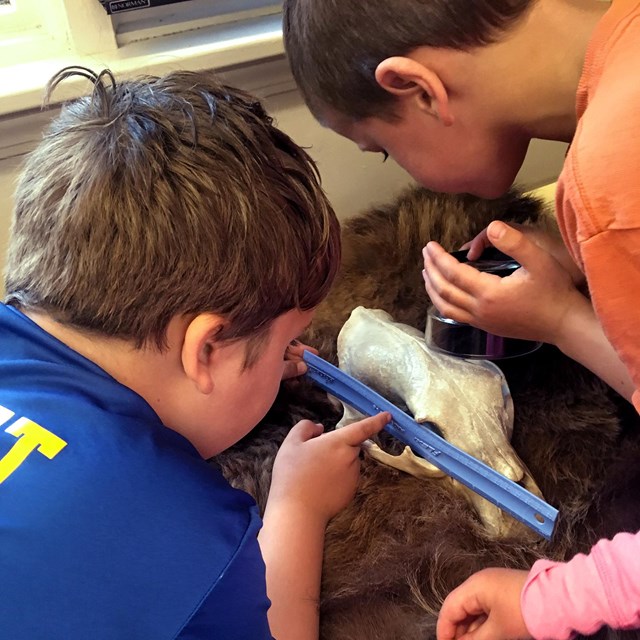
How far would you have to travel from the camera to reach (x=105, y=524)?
47 centimetres

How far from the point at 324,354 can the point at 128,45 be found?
48 cm

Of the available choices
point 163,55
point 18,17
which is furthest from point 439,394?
point 18,17

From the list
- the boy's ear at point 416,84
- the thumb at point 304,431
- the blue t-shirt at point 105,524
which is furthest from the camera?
the thumb at point 304,431

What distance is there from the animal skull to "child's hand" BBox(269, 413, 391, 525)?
0.04 metres

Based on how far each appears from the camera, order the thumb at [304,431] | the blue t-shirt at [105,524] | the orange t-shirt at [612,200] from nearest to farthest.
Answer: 1. the blue t-shirt at [105,524]
2. the orange t-shirt at [612,200]
3. the thumb at [304,431]

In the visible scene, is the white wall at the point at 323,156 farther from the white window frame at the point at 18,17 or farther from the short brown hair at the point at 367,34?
the short brown hair at the point at 367,34

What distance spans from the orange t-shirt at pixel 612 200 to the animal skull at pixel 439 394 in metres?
0.16

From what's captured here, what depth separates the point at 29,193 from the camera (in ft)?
1.83

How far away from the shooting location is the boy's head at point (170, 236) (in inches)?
20.3

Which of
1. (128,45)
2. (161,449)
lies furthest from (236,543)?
(128,45)

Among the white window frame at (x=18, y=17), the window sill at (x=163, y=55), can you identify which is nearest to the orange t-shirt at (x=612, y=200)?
the window sill at (x=163, y=55)

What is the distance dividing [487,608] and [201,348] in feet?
1.07

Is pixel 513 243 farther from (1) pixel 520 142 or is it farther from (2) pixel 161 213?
(2) pixel 161 213

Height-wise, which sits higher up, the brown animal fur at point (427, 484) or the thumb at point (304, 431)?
the thumb at point (304, 431)
